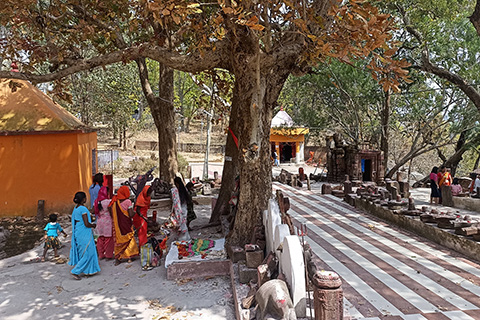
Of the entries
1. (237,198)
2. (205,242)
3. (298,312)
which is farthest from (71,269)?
(298,312)

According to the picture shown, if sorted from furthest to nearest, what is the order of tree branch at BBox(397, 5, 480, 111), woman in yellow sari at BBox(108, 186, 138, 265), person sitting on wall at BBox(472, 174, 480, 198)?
tree branch at BBox(397, 5, 480, 111), person sitting on wall at BBox(472, 174, 480, 198), woman in yellow sari at BBox(108, 186, 138, 265)

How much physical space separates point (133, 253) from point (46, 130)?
19.1 ft

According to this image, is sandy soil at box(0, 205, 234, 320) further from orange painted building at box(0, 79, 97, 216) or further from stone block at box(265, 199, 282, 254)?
orange painted building at box(0, 79, 97, 216)

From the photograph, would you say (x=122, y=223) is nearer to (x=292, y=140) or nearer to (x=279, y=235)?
(x=279, y=235)

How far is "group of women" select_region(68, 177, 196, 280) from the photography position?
6.29 m

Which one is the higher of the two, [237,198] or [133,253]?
[237,198]

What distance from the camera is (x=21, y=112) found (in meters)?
11.1

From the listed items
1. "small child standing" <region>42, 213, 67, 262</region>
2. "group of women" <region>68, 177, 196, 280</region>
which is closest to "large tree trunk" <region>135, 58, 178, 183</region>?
"group of women" <region>68, 177, 196, 280</region>

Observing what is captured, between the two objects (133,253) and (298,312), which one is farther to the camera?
(133,253)

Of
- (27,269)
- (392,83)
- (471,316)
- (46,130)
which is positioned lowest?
(27,269)

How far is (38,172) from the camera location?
10875 millimetres

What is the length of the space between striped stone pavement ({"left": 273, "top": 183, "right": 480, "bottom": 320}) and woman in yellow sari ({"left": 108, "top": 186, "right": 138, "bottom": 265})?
3565 mm

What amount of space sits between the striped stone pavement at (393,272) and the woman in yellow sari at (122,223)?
3.56 m

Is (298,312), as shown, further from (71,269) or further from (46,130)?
(46,130)
